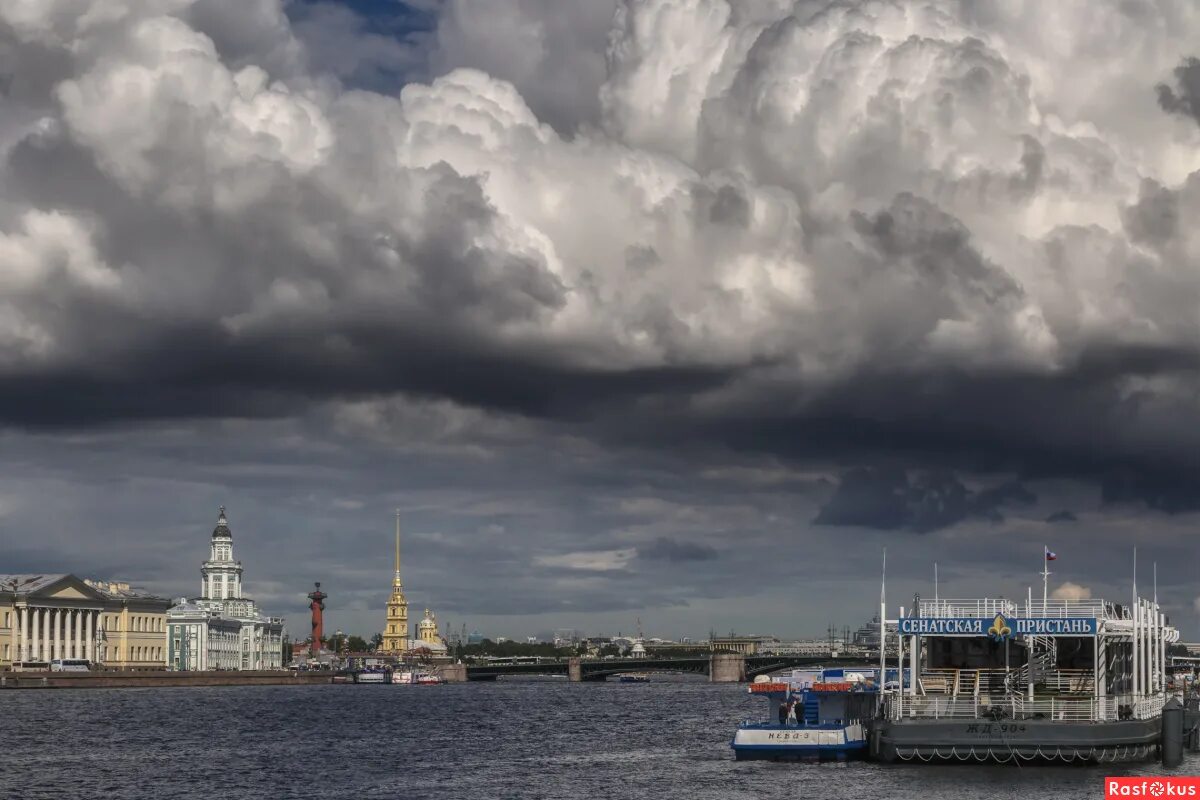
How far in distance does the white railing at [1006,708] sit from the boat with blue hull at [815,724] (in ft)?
14.6

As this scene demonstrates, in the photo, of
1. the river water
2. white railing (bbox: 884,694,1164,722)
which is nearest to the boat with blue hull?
the river water

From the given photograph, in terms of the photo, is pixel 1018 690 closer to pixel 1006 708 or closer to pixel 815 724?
pixel 1006 708

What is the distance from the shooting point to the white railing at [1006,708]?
73562 millimetres

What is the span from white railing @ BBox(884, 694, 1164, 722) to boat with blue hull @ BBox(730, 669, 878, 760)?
14.6 feet

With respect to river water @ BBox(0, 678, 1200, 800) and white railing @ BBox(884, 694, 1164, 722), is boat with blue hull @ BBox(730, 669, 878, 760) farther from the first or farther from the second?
white railing @ BBox(884, 694, 1164, 722)

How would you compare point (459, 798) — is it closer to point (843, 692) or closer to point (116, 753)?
point (843, 692)

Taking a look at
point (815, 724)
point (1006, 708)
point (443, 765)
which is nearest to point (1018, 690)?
point (1006, 708)

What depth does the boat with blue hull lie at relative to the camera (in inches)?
3167

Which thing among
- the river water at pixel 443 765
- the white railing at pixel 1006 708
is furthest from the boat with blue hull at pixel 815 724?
the white railing at pixel 1006 708

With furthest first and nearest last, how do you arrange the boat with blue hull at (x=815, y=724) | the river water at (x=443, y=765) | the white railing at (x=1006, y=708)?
1. the boat with blue hull at (x=815, y=724)
2. the white railing at (x=1006, y=708)
3. the river water at (x=443, y=765)

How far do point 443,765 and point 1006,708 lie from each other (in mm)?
28855

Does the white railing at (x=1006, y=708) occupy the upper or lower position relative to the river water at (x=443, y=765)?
upper

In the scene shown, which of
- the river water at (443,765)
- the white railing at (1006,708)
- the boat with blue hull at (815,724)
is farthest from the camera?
the boat with blue hull at (815,724)

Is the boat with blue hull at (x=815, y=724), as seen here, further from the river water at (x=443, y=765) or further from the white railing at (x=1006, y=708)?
the white railing at (x=1006, y=708)
